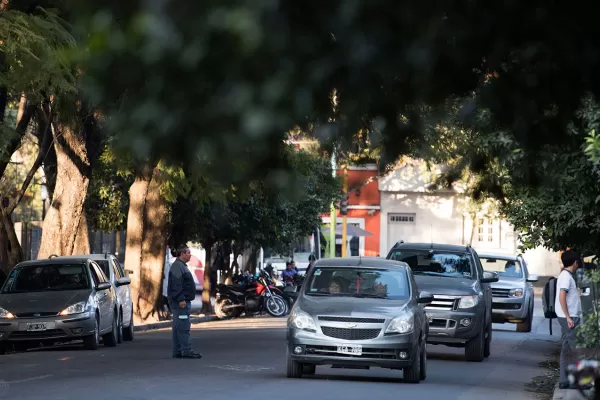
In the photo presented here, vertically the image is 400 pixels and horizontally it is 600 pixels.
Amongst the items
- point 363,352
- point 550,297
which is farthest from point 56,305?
point 550,297

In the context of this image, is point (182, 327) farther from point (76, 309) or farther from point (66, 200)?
point (66, 200)

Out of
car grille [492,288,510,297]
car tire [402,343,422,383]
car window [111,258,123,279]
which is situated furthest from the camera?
car grille [492,288,510,297]

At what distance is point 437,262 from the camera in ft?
71.9

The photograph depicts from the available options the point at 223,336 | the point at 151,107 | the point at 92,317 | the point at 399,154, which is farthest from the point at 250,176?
the point at 223,336

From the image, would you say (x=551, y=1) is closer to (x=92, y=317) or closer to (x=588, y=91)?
(x=588, y=91)

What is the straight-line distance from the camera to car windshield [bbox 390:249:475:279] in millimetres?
21688

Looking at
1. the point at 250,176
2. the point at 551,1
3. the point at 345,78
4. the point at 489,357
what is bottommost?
the point at 489,357

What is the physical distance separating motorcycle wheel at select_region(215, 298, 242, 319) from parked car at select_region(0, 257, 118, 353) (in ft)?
44.9

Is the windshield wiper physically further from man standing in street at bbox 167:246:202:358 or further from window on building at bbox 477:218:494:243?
window on building at bbox 477:218:494:243

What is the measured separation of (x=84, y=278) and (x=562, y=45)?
19.2 meters

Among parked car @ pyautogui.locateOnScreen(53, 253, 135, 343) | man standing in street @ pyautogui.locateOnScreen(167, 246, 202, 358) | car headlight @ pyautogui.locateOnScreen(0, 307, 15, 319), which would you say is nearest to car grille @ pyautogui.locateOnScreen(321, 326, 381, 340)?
man standing in street @ pyautogui.locateOnScreen(167, 246, 202, 358)

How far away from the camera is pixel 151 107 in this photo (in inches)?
150

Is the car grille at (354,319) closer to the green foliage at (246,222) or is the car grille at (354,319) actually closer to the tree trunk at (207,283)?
the green foliage at (246,222)

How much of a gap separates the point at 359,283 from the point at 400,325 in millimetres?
1308
